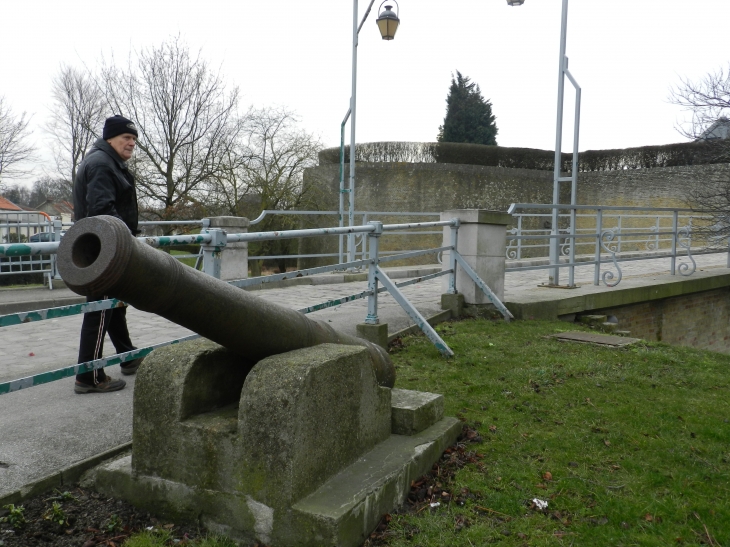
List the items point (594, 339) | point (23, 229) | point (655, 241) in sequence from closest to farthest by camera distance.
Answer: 1. point (594, 339)
2. point (23, 229)
3. point (655, 241)

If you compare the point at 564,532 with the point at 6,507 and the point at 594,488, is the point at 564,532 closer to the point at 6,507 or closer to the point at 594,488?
the point at 594,488

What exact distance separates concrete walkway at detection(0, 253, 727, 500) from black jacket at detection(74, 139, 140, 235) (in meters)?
1.19

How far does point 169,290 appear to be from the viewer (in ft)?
7.27

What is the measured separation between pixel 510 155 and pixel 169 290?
102ft

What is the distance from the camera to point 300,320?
305 centimetres

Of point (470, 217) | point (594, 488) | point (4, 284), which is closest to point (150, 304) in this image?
point (594, 488)

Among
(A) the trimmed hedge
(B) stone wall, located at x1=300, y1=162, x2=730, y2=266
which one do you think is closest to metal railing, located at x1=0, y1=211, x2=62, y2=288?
(B) stone wall, located at x1=300, y1=162, x2=730, y2=266

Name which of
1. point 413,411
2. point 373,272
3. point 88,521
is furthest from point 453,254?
point 88,521

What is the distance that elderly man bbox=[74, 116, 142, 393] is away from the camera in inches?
162

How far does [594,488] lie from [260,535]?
5.58 ft

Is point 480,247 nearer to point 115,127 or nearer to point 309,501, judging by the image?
point 115,127

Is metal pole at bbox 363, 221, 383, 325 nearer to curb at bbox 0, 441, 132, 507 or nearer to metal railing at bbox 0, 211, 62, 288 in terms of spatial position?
curb at bbox 0, 441, 132, 507

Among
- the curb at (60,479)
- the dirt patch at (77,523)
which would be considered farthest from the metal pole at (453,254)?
the dirt patch at (77,523)

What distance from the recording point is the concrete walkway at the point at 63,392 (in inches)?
125
